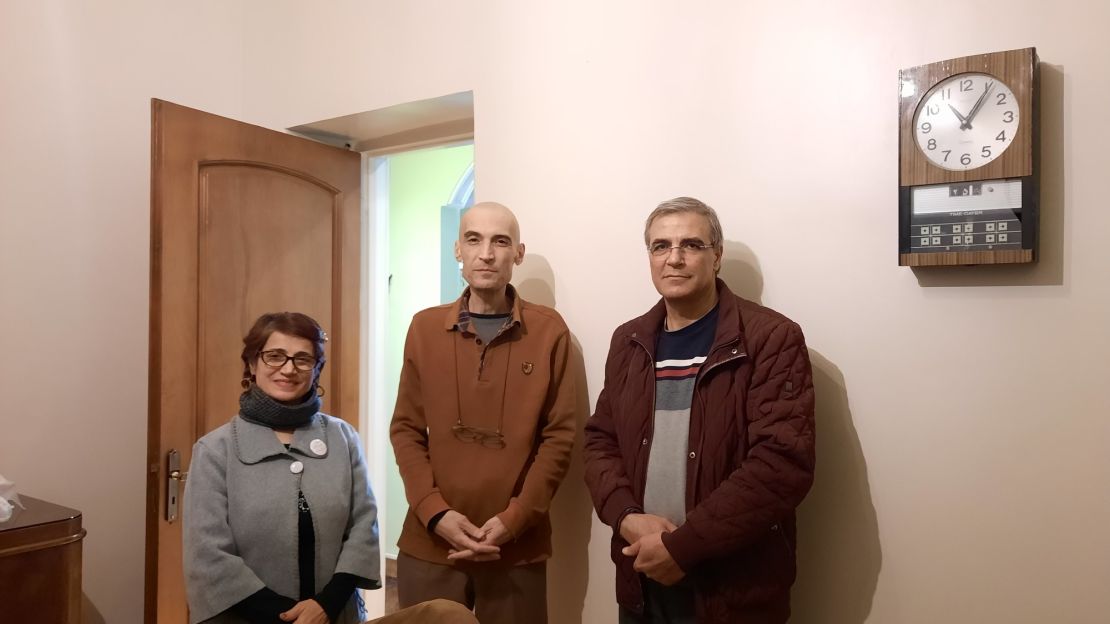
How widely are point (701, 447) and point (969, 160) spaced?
81 cm

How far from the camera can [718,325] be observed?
68.8 inches

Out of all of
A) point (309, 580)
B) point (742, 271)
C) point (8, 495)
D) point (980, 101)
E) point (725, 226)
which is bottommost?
point (309, 580)

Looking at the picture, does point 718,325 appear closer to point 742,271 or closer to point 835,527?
point 742,271

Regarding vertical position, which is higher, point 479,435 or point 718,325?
point 718,325

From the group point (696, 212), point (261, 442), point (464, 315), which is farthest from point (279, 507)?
point (696, 212)

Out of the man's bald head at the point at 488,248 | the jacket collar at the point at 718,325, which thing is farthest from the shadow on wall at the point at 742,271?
the man's bald head at the point at 488,248

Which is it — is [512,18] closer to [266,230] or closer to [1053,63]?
[266,230]

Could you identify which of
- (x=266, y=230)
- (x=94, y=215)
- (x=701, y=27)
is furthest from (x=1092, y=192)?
(x=94, y=215)

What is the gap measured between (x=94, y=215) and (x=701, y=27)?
2034 millimetres

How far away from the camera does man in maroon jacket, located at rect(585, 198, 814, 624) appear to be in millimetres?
1595

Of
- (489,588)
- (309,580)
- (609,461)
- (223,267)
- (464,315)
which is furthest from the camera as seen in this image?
(223,267)

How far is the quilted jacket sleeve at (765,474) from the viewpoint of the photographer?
158 cm

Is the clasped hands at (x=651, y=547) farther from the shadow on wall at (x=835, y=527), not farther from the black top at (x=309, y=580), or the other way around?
the black top at (x=309, y=580)

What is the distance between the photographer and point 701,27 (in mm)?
2062
